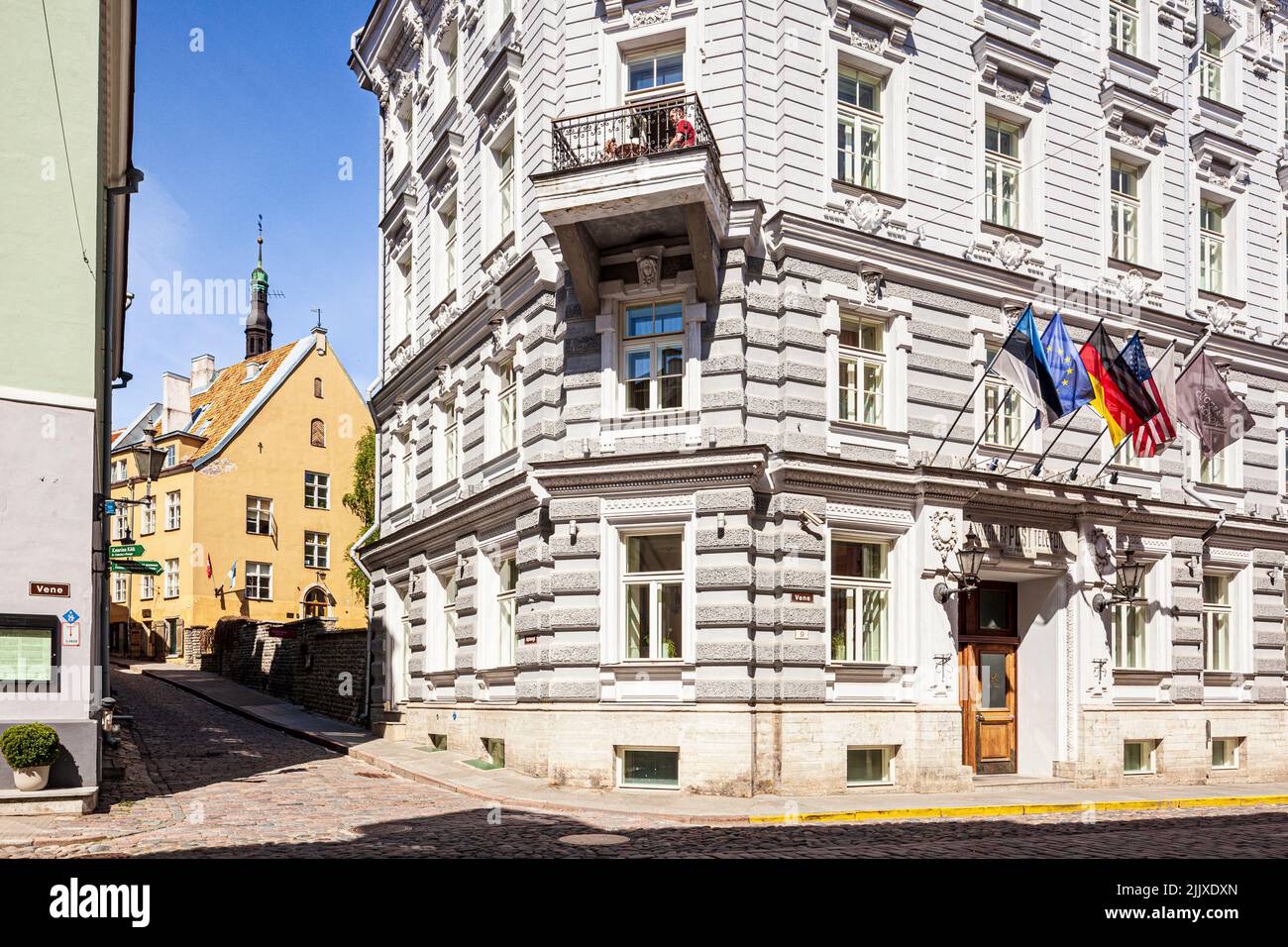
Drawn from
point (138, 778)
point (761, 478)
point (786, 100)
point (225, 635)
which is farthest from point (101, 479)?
point (225, 635)

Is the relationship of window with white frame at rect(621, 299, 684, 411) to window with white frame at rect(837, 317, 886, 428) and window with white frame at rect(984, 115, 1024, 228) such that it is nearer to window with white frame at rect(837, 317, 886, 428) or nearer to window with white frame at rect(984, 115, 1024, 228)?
window with white frame at rect(837, 317, 886, 428)

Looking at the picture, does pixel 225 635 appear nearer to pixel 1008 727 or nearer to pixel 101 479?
pixel 101 479

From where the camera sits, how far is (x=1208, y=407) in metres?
→ 21.3

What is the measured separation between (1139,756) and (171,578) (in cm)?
4345

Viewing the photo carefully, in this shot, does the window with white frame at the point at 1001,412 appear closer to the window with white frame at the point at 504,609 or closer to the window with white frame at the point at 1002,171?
the window with white frame at the point at 1002,171

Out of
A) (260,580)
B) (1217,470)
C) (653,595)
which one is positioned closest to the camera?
(653,595)

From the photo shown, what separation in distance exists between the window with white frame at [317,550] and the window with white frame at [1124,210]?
42.1 m

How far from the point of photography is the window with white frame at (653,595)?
17.7 metres

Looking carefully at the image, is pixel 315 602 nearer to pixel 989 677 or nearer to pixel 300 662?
pixel 300 662

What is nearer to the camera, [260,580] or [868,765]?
[868,765]

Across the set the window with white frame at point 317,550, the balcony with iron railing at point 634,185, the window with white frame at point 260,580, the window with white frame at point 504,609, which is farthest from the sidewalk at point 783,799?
the window with white frame at point 317,550

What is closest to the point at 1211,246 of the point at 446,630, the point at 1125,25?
the point at 1125,25

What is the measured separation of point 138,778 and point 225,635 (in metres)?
28.3
